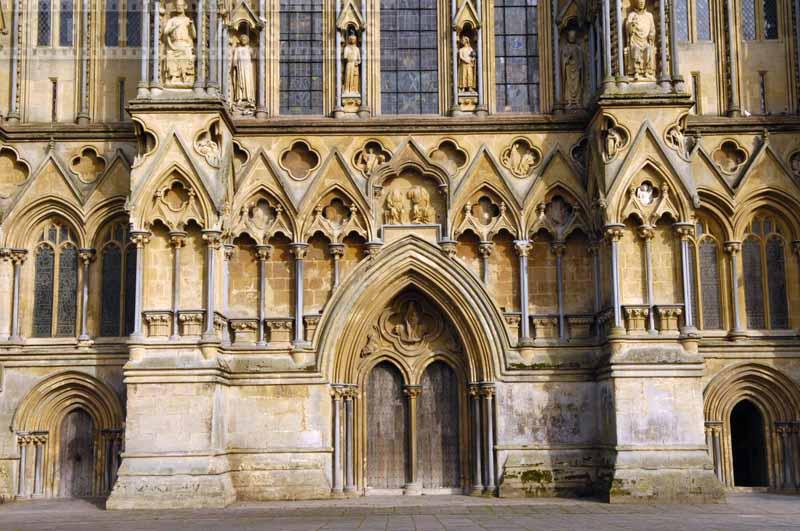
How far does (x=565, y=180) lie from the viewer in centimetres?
2197

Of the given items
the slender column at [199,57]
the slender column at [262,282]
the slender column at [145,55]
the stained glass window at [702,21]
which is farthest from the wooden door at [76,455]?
the stained glass window at [702,21]

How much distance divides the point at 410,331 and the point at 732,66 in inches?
378

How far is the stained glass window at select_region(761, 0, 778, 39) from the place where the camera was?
2350 centimetres

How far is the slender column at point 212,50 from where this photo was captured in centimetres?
2114

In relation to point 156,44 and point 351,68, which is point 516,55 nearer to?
point 351,68

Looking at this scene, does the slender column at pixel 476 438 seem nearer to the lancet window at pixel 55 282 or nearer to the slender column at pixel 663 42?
the slender column at pixel 663 42

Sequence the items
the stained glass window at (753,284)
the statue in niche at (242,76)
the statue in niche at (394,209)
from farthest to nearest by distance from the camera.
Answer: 1. the statue in niche at (242,76)
2. the stained glass window at (753,284)
3. the statue in niche at (394,209)

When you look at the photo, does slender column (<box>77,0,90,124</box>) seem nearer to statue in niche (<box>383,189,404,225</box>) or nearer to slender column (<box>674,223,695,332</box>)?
statue in niche (<box>383,189,404,225</box>)

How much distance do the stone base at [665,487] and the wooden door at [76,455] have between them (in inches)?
440

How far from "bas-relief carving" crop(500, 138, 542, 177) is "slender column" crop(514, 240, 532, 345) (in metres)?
1.60

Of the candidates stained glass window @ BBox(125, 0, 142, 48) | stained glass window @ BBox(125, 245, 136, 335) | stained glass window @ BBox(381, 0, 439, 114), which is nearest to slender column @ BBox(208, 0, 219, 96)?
stained glass window @ BBox(125, 0, 142, 48)

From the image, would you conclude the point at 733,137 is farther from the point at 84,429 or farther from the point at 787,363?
the point at 84,429

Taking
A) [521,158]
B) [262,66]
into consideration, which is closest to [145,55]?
[262,66]

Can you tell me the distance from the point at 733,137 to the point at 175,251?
12.6 m
